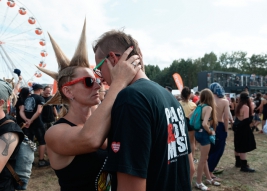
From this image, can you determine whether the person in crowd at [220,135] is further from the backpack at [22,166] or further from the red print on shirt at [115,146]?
the red print on shirt at [115,146]

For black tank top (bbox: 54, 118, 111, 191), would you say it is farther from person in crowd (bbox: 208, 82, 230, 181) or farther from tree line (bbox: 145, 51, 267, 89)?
tree line (bbox: 145, 51, 267, 89)

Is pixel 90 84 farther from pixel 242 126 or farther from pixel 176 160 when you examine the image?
pixel 242 126

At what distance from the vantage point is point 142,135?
1.06 metres

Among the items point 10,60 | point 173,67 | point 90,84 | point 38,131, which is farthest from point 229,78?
point 173,67

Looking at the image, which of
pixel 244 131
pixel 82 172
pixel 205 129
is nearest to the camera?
pixel 82 172

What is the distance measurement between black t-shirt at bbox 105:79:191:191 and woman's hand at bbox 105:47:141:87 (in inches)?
3.6

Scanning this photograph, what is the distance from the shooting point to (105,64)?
1.39 meters

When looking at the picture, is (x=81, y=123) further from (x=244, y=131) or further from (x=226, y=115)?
(x=244, y=131)

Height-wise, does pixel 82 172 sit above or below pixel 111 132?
below

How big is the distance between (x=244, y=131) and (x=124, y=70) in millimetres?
5757

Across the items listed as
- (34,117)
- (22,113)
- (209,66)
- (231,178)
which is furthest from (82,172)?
(209,66)

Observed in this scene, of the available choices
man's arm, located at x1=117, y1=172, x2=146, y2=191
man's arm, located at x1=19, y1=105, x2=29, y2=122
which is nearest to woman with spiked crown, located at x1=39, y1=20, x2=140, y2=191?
man's arm, located at x1=117, y1=172, x2=146, y2=191

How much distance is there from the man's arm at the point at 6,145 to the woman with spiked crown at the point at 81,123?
1.36ft

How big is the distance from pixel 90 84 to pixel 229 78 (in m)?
35.7
